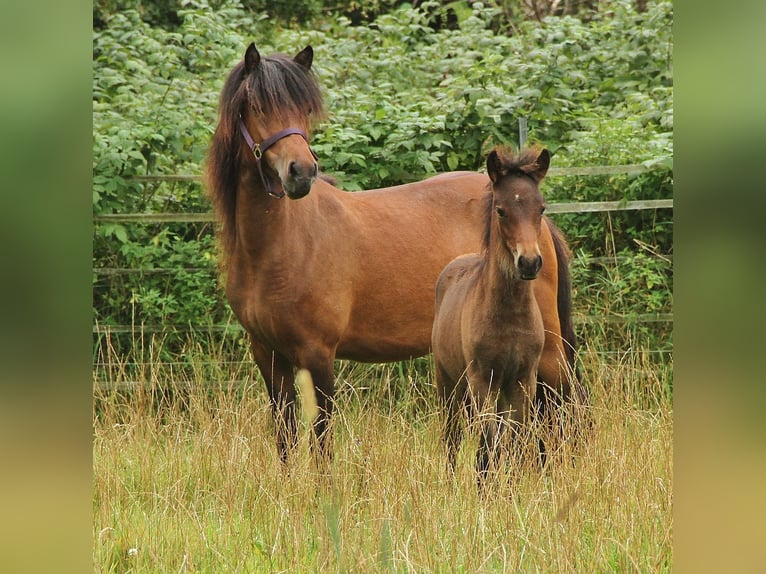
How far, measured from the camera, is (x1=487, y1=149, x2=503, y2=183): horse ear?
370cm

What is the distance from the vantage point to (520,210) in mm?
3646

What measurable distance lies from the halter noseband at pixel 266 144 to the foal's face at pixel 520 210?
35.0 inches

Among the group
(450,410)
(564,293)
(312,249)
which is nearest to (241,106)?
(312,249)

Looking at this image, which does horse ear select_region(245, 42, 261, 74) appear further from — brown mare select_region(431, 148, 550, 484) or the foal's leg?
the foal's leg

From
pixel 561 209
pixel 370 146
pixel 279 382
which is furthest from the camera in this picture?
pixel 370 146

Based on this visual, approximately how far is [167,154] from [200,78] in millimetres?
1842

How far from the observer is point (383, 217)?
207 inches

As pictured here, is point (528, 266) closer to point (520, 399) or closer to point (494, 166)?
point (494, 166)

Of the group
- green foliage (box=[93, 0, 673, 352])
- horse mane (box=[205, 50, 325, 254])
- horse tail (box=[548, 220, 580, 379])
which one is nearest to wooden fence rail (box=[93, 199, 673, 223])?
green foliage (box=[93, 0, 673, 352])

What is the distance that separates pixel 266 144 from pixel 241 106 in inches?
11.1

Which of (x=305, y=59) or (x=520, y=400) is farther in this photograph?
(x=305, y=59)
